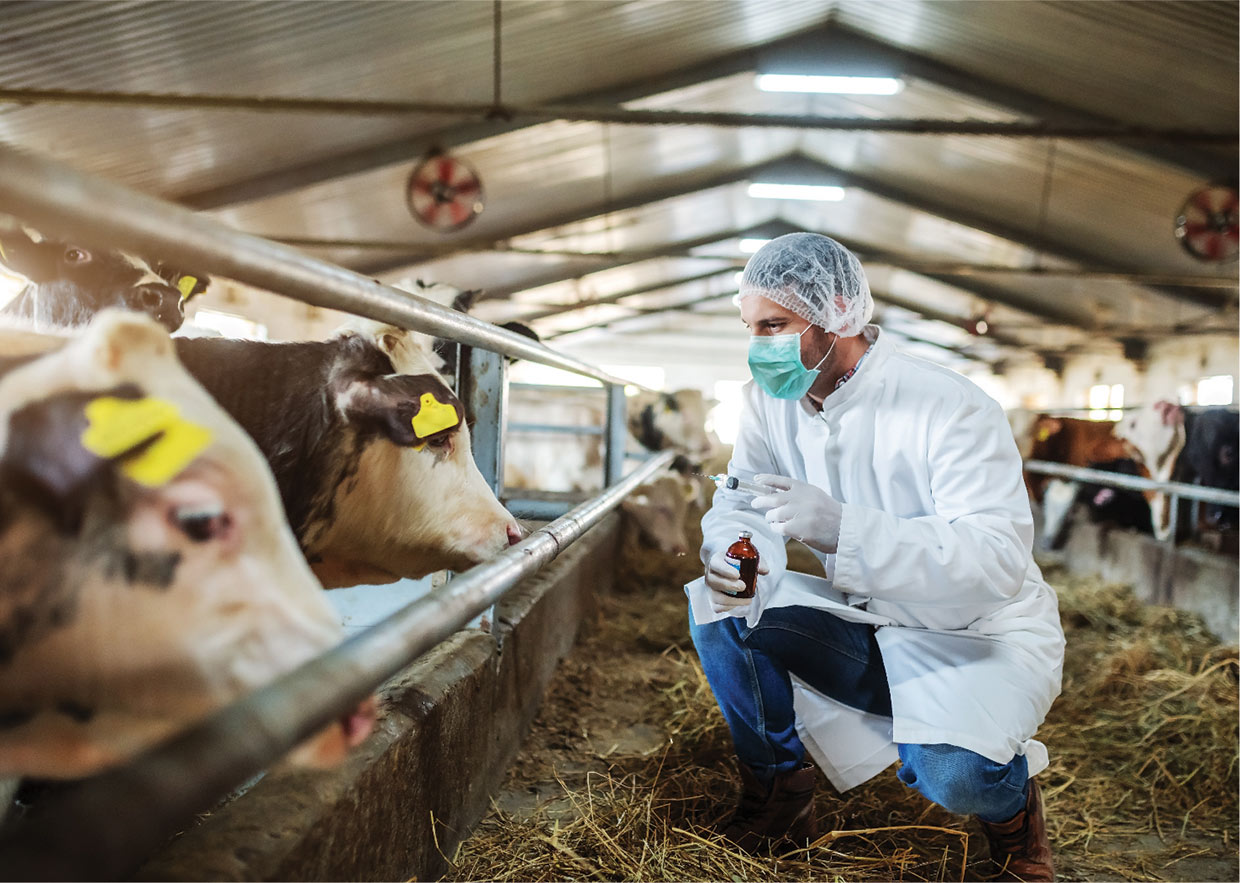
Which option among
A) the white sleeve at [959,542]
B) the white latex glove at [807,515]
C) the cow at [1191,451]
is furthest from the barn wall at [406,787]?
the cow at [1191,451]

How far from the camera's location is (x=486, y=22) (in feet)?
24.3

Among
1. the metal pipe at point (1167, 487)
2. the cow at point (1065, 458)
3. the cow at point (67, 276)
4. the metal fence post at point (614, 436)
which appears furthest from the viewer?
the cow at point (1065, 458)

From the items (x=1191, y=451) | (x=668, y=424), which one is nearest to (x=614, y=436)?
(x=668, y=424)

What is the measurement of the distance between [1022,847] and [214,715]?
1889 millimetres

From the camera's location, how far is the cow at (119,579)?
0.87 m

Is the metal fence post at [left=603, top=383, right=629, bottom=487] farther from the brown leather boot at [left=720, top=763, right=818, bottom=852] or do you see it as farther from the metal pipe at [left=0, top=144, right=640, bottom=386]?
the metal pipe at [left=0, top=144, right=640, bottom=386]

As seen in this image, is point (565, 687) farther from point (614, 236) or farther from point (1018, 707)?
point (614, 236)

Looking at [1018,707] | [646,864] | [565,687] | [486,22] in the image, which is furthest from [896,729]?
[486,22]

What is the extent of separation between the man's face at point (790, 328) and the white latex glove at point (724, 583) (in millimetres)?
550

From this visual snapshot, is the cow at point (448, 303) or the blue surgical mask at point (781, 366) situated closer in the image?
the blue surgical mask at point (781, 366)

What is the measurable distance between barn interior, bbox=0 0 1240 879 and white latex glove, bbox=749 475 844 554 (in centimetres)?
76

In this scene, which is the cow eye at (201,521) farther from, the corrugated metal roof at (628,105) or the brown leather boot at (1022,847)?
the corrugated metal roof at (628,105)

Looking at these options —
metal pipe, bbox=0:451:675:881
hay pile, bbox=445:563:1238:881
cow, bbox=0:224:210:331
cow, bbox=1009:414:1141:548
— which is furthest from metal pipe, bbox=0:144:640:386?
cow, bbox=1009:414:1141:548

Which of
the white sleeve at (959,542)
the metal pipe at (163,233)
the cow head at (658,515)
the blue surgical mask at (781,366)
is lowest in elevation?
the cow head at (658,515)
